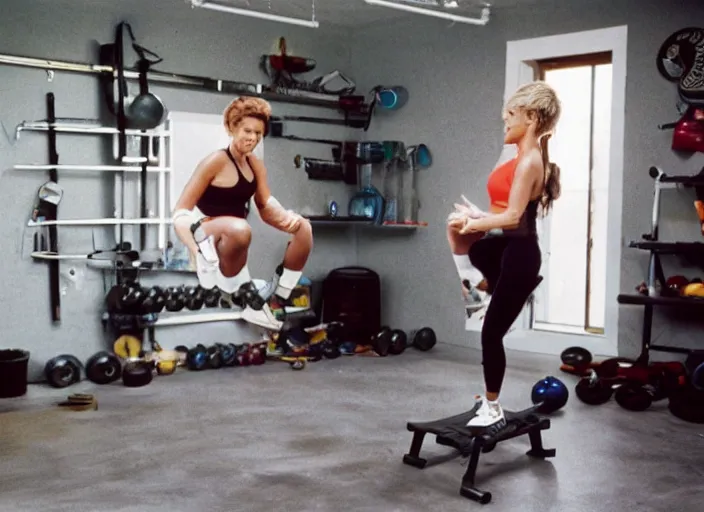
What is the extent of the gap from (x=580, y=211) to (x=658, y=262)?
6.92ft

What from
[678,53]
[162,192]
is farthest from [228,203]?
[678,53]

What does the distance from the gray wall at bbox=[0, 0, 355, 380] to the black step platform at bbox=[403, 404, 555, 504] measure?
166cm

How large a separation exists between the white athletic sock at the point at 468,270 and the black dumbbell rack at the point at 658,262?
7.25 feet

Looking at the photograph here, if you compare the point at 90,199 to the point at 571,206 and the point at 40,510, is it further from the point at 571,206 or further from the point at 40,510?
the point at 571,206

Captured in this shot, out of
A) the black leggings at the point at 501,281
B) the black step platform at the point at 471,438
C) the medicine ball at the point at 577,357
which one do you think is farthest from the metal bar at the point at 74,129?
the medicine ball at the point at 577,357

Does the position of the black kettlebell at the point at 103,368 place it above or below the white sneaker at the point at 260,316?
below

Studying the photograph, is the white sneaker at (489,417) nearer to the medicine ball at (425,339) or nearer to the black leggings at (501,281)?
the black leggings at (501,281)

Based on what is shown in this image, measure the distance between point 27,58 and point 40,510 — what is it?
3590 mm

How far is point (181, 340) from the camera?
680 centimetres

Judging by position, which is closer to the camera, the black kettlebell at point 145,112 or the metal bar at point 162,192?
the black kettlebell at point 145,112

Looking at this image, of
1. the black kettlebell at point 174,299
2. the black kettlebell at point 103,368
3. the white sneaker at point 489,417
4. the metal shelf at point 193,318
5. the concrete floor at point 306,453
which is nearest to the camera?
the concrete floor at point 306,453

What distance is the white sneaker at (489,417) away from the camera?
13.5 ft

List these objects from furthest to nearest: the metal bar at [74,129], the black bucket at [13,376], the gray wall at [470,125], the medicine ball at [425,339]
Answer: the medicine ball at [425,339]
the gray wall at [470,125]
the metal bar at [74,129]
the black bucket at [13,376]

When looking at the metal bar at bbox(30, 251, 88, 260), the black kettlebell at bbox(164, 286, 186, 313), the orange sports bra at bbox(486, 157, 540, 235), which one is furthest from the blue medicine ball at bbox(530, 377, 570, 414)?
the metal bar at bbox(30, 251, 88, 260)
